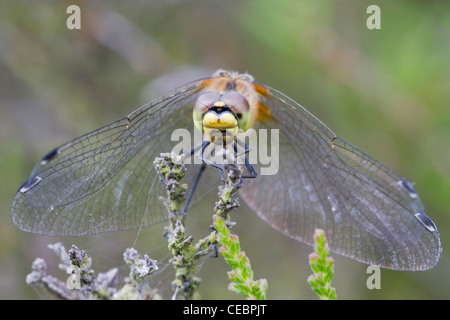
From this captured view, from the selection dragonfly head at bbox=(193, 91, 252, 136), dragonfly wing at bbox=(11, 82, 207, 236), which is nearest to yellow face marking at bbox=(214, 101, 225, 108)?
dragonfly head at bbox=(193, 91, 252, 136)

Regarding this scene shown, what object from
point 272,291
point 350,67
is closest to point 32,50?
point 350,67

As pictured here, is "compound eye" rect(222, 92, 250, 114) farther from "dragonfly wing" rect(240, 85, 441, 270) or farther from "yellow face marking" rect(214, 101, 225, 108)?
"dragonfly wing" rect(240, 85, 441, 270)

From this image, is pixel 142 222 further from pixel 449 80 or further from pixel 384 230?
pixel 449 80

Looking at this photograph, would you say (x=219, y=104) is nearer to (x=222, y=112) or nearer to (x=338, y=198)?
(x=222, y=112)

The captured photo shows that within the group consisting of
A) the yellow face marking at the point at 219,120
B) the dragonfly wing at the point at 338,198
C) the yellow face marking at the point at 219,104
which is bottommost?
the dragonfly wing at the point at 338,198

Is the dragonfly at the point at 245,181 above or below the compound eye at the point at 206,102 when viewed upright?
below

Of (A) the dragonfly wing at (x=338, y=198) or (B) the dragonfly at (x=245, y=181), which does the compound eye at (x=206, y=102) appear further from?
(A) the dragonfly wing at (x=338, y=198)

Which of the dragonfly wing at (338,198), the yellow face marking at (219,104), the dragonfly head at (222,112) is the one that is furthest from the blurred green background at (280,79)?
the yellow face marking at (219,104)
